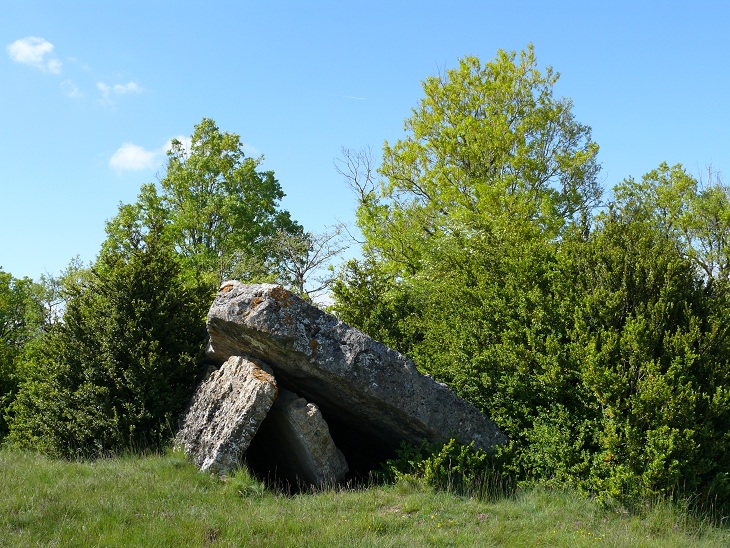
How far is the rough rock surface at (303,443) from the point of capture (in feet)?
30.8

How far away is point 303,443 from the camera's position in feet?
30.8

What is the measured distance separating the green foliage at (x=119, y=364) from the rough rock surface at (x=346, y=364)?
6.57ft

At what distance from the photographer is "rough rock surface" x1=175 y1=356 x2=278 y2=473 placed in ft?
30.0

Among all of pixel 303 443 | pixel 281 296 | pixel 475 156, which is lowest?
pixel 303 443

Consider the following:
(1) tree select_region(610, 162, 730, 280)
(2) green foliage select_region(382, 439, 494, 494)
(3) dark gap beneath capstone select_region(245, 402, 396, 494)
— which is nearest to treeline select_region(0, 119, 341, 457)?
(3) dark gap beneath capstone select_region(245, 402, 396, 494)

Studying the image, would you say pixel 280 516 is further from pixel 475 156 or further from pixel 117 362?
pixel 475 156

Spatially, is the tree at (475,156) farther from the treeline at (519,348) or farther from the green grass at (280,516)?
the green grass at (280,516)

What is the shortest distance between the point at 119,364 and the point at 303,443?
3.93 m

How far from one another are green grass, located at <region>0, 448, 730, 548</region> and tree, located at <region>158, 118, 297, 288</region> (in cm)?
2251

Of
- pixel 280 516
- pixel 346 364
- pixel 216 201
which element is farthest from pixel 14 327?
pixel 280 516

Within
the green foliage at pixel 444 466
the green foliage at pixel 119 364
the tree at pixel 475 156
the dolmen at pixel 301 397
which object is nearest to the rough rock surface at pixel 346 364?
the dolmen at pixel 301 397

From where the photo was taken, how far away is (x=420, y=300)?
50.2 ft

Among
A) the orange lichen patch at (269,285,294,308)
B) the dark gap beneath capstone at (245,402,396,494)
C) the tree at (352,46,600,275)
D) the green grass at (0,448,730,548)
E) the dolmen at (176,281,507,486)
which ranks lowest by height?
the green grass at (0,448,730,548)

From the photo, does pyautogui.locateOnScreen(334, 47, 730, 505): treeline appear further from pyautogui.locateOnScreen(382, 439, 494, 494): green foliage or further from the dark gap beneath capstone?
the dark gap beneath capstone
